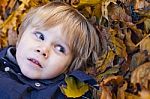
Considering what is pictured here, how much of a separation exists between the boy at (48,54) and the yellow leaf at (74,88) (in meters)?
0.03

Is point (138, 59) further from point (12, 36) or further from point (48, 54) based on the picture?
point (12, 36)

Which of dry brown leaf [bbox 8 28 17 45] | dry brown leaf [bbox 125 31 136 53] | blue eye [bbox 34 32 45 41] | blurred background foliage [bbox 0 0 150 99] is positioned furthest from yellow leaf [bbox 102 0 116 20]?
dry brown leaf [bbox 8 28 17 45]

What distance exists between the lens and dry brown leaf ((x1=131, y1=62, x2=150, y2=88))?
1.34 metres

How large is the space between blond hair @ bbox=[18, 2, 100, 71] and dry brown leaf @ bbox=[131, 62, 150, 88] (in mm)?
204

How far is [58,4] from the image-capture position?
5.26 ft

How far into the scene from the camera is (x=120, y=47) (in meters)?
1.47

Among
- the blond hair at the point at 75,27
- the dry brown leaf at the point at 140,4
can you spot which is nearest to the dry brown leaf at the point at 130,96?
the blond hair at the point at 75,27

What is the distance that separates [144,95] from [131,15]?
1.05ft

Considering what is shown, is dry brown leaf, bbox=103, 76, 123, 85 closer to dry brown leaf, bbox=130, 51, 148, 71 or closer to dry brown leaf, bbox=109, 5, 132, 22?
dry brown leaf, bbox=130, 51, 148, 71

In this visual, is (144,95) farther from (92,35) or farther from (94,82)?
(92,35)

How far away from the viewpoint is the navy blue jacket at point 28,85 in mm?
1401

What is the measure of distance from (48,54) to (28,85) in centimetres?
13

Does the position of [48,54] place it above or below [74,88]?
above

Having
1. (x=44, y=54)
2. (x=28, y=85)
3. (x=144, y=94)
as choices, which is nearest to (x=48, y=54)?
(x=44, y=54)
